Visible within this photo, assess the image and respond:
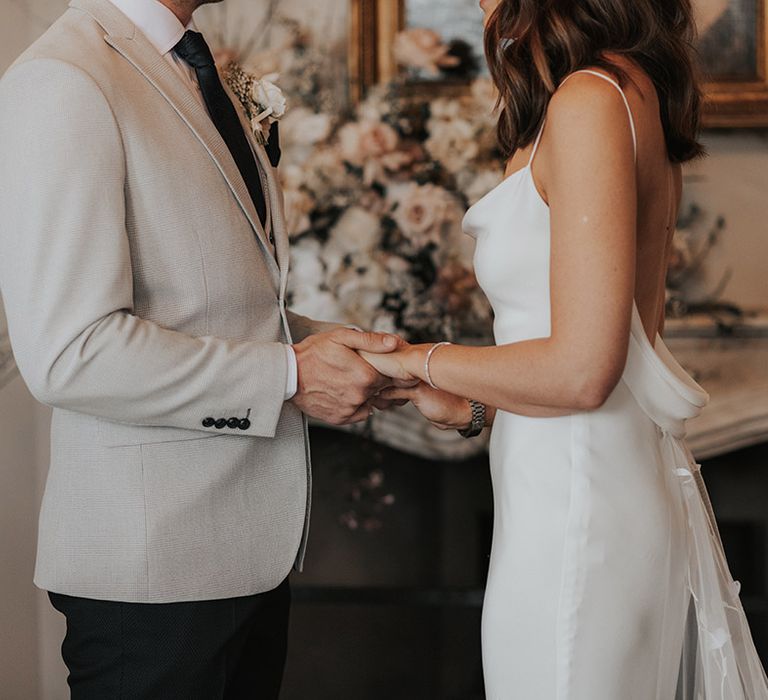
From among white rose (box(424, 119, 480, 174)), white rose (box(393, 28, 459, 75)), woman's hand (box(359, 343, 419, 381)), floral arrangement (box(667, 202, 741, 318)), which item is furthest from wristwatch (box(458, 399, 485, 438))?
floral arrangement (box(667, 202, 741, 318))

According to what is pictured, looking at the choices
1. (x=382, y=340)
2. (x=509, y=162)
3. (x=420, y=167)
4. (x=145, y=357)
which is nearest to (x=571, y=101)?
(x=509, y=162)

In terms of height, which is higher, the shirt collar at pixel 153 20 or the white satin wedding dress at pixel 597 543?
the shirt collar at pixel 153 20

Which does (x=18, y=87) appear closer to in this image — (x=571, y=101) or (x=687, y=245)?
(x=571, y=101)

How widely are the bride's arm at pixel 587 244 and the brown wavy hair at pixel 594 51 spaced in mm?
104

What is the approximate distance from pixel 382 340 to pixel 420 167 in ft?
4.73

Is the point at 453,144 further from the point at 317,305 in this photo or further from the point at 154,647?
the point at 154,647

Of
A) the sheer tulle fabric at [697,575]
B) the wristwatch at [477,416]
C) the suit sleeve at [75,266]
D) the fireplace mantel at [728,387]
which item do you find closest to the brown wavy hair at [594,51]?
the sheer tulle fabric at [697,575]

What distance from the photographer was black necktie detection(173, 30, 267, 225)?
5.98 feet

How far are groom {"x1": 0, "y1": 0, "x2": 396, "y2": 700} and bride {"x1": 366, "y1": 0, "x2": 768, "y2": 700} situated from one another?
334 millimetres

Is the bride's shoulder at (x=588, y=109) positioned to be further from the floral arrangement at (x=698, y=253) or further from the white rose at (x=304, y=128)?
the floral arrangement at (x=698, y=253)

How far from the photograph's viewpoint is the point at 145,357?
1554mm

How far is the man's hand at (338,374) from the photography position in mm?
1730

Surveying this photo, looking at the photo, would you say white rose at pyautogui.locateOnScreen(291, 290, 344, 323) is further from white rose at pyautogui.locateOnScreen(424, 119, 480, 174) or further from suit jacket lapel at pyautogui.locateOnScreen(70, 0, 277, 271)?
suit jacket lapel at pyautogui.locateOnScreen(70, 0, 277, 271)

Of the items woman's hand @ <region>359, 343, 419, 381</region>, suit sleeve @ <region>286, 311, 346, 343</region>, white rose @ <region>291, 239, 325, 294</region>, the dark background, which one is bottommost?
the dark background
